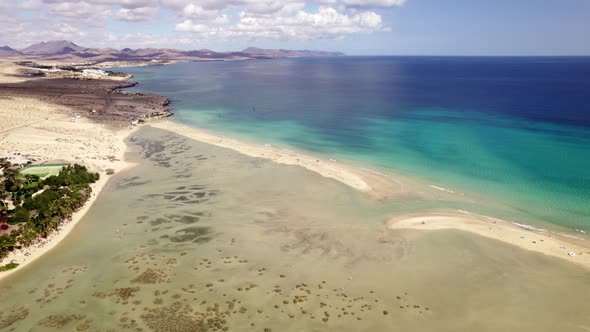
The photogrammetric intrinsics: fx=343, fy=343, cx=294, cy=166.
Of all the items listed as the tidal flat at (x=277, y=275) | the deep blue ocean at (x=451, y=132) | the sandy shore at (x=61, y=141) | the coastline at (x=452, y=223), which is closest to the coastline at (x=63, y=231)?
the sandy shore at (x=61, y=141)

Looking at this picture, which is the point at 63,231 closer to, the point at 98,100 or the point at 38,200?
the point at 38,200

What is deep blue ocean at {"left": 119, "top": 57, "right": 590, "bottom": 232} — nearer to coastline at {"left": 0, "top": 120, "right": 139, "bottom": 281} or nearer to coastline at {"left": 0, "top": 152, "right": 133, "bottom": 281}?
coastline at {"left": 0, "top": 120, "right": 139, "bottom": 281}

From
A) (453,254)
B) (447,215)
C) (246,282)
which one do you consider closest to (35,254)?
(246,282)

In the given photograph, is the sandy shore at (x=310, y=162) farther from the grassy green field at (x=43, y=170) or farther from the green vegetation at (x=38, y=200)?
the grassy green field at (x=43, y=170)

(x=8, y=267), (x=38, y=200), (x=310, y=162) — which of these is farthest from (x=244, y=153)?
(x=8, y=267)

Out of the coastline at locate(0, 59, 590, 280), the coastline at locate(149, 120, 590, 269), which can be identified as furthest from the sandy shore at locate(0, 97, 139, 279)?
the coastline at locate(149, 120, 590, 269)
